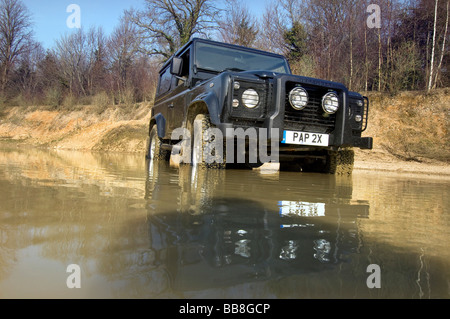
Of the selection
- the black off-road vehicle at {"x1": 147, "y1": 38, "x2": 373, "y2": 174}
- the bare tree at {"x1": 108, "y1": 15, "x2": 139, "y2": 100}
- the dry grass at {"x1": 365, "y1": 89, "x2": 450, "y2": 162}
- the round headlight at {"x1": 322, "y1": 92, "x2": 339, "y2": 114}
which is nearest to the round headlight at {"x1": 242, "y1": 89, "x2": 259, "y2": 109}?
the black off-road vehicle at {"x1": 147, "y1": 38, "x2": 373, "y2": 174}

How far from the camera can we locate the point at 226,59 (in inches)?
190

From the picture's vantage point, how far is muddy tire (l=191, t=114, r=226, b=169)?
399 centimetres

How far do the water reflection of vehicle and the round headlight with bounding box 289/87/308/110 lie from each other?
1562 mm

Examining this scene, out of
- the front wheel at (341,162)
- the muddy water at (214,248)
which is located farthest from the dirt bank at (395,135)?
the muddy water at (214,248)

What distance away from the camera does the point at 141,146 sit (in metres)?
12.1

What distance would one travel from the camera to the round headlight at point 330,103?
3781 millimetres

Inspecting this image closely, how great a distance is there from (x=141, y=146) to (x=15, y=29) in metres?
28.1

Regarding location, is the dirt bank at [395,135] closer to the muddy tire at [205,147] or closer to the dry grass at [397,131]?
the dry grass at [397,131]

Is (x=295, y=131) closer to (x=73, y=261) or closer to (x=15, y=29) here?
(x=73, y=261)

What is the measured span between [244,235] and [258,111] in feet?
8.02

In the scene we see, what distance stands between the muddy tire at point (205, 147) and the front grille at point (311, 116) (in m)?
0.97

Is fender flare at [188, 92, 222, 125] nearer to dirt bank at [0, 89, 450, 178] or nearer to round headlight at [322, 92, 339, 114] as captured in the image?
round headlight at [322, 92, 339, 114]

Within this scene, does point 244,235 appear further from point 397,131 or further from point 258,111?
point 397,131
